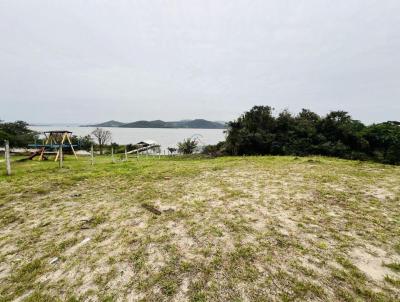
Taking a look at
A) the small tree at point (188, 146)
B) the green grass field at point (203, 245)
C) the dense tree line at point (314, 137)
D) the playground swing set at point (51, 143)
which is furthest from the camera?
the small tree at point (188, 146)

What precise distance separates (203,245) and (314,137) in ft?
62.1

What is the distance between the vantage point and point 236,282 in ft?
8.07

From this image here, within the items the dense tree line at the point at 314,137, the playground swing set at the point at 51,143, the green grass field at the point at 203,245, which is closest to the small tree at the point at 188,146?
the dense tree line at the point at 314,137

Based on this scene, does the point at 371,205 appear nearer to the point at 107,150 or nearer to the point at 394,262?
the point at 394,262

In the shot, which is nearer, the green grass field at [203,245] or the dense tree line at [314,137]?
the green grass field at [203,245]

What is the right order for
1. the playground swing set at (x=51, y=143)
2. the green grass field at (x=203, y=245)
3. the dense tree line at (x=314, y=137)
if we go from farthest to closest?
1. the dense tree line at (x=314, y=137)
2. the playground swing set at (x=51, y=143)
3. the green grass field at (x=203, y=245)

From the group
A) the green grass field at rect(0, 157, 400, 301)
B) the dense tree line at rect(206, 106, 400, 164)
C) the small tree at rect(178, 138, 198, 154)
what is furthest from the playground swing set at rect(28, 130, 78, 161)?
the small tree at rect(178, 138, 198, 154)

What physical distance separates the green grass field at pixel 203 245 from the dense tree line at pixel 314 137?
529 inches

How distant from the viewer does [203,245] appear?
3252mm

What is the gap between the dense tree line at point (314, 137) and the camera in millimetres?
18188

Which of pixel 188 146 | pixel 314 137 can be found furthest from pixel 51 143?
pixel 314 137

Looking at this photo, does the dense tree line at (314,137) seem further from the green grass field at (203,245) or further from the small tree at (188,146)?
the green grass field at (203,245)

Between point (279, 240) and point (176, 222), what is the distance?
1798 millimetres

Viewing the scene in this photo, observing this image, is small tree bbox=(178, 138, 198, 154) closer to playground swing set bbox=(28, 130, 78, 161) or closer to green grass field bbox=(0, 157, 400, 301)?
playground swing set bbox=(28, 130, 78, 161)
